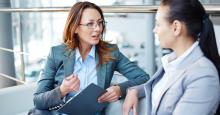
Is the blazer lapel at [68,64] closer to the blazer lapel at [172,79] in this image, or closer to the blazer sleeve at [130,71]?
the blazer sleeve at [130,71]

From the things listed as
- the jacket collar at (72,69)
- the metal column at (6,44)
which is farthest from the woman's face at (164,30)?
the metal column at (6,44)

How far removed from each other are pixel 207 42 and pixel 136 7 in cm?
59

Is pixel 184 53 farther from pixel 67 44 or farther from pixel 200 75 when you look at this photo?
pixel 67 44

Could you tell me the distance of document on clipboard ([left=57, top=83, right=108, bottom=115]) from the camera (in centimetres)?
133

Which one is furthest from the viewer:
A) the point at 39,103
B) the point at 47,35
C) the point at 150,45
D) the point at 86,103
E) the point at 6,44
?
the point at 47,35

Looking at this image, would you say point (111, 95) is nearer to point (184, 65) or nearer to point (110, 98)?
point (110, 98)

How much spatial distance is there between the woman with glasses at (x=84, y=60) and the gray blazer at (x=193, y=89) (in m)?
0.48

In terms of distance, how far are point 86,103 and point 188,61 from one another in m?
0.54

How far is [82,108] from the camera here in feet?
4.66

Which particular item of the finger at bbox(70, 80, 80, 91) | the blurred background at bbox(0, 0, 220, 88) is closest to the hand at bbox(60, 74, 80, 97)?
the finger at bbox(70, 80, 80, 91)

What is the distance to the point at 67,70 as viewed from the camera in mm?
1554

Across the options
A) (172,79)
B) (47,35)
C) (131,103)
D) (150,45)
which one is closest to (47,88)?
(131,103)

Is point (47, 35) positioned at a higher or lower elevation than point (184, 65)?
lower

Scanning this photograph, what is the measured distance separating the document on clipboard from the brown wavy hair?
0.22 metres
